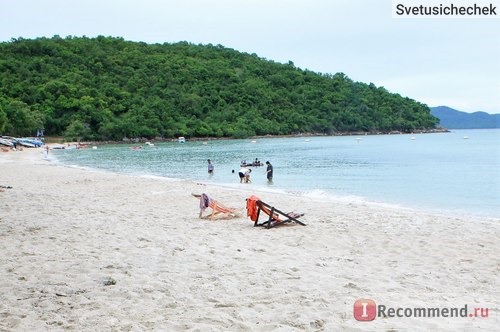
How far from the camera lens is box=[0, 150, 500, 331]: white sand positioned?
508cm

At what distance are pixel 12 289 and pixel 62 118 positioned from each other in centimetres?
11005

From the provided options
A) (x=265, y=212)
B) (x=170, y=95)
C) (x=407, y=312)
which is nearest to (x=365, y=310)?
(x=407, y=312)

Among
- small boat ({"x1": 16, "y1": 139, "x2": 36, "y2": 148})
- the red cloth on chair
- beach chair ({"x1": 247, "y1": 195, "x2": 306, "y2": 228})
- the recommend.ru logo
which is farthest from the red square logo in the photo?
small boat ({"x1": 16, "y1": 139, "x2": 36, "y2": 148})

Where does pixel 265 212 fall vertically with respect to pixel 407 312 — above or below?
above

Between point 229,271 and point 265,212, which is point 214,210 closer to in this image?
point 265,212

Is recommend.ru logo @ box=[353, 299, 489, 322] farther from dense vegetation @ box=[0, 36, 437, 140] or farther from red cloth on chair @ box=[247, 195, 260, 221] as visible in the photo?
dense vegetation @ box=[0, 36, 437, 140]

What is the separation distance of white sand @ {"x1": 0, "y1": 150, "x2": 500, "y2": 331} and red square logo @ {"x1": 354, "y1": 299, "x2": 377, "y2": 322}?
0.31 feet

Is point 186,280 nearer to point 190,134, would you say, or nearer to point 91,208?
point 91,208

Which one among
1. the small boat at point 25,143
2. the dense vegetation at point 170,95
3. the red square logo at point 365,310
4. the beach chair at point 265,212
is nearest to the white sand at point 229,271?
the red square logo at point 365,310

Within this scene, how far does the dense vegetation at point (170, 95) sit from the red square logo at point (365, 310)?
92624 mm

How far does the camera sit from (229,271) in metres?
6.99

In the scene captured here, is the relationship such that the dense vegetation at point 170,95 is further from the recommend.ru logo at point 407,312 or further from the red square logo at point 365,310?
the recommend.ru logo at point 407,312

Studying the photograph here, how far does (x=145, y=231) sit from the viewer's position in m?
10.0

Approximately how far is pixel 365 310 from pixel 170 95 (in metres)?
143
